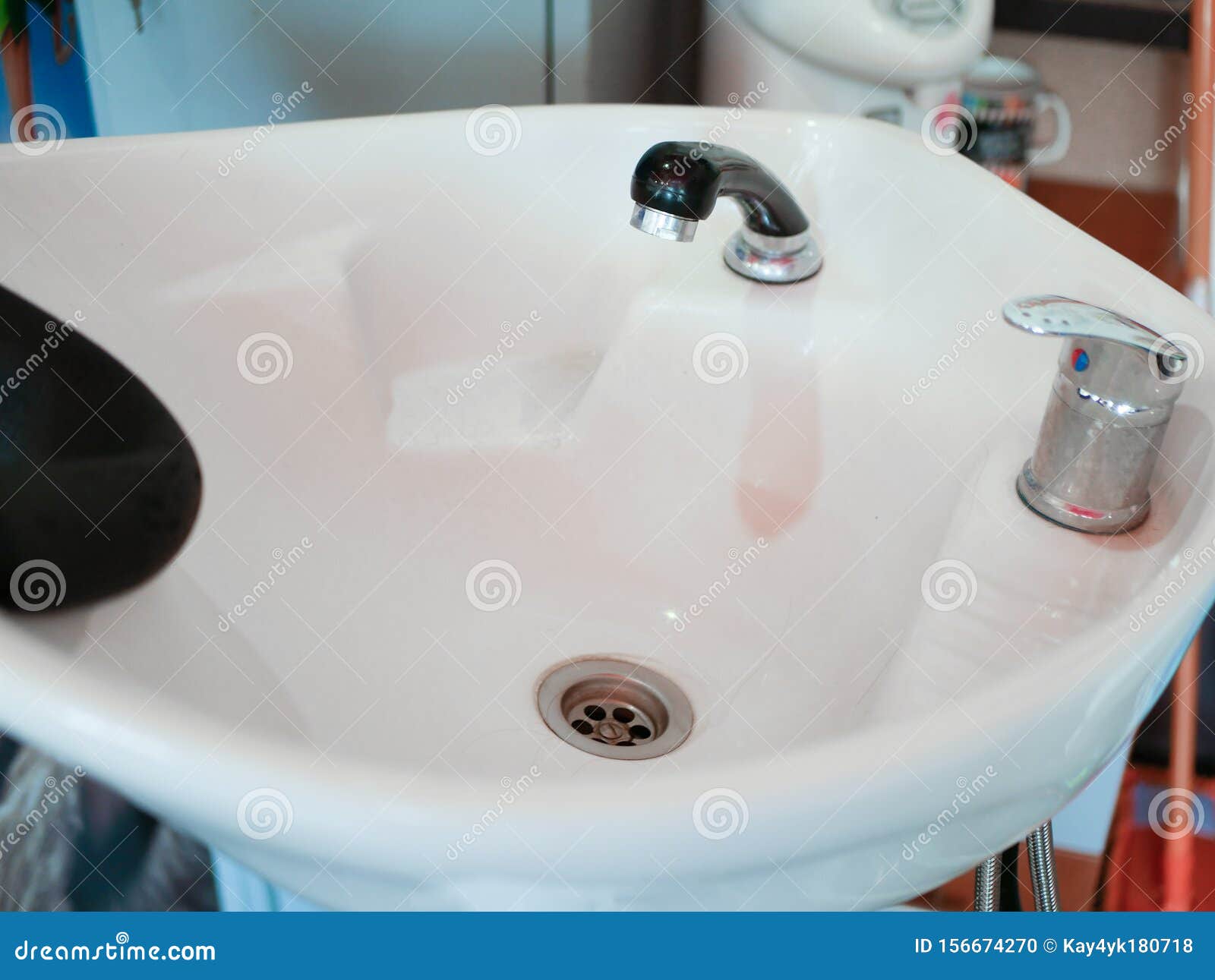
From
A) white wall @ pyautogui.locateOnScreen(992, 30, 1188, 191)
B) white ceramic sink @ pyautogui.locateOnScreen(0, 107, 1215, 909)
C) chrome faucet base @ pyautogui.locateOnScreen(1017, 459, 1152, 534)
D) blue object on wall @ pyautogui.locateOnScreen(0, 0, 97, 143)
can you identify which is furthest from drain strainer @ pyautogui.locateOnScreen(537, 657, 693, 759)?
white wall @ pyautogui.locateOnScreen(992, 30, 1188, 191)

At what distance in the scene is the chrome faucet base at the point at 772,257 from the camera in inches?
23.6

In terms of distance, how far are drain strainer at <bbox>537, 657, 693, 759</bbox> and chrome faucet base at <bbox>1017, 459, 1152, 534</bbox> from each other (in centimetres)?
18

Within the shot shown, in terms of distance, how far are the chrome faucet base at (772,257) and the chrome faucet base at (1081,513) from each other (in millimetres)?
189

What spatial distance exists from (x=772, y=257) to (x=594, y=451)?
14 cm

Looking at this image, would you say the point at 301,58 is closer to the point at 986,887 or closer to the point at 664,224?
the point at 664,224

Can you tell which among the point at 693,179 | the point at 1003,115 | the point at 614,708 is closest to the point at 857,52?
the point at 1003,115

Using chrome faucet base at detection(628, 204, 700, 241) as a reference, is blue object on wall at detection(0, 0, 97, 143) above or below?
above

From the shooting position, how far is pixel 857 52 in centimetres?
74

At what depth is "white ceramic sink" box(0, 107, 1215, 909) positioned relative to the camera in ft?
1.37

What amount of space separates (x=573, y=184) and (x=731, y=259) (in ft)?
0.33

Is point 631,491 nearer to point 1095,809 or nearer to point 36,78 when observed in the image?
point 36,78

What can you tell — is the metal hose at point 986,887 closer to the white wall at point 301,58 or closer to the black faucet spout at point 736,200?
the black faucet spout at point 736,200

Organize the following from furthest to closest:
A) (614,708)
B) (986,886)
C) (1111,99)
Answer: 1. (1111,99)
2. (986,886)
3. (614,708)

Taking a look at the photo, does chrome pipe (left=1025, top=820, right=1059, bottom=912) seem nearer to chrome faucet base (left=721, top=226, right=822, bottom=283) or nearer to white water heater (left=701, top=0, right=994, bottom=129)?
chrome faucet base (left=721, top=226, right=822, bottom=283)
